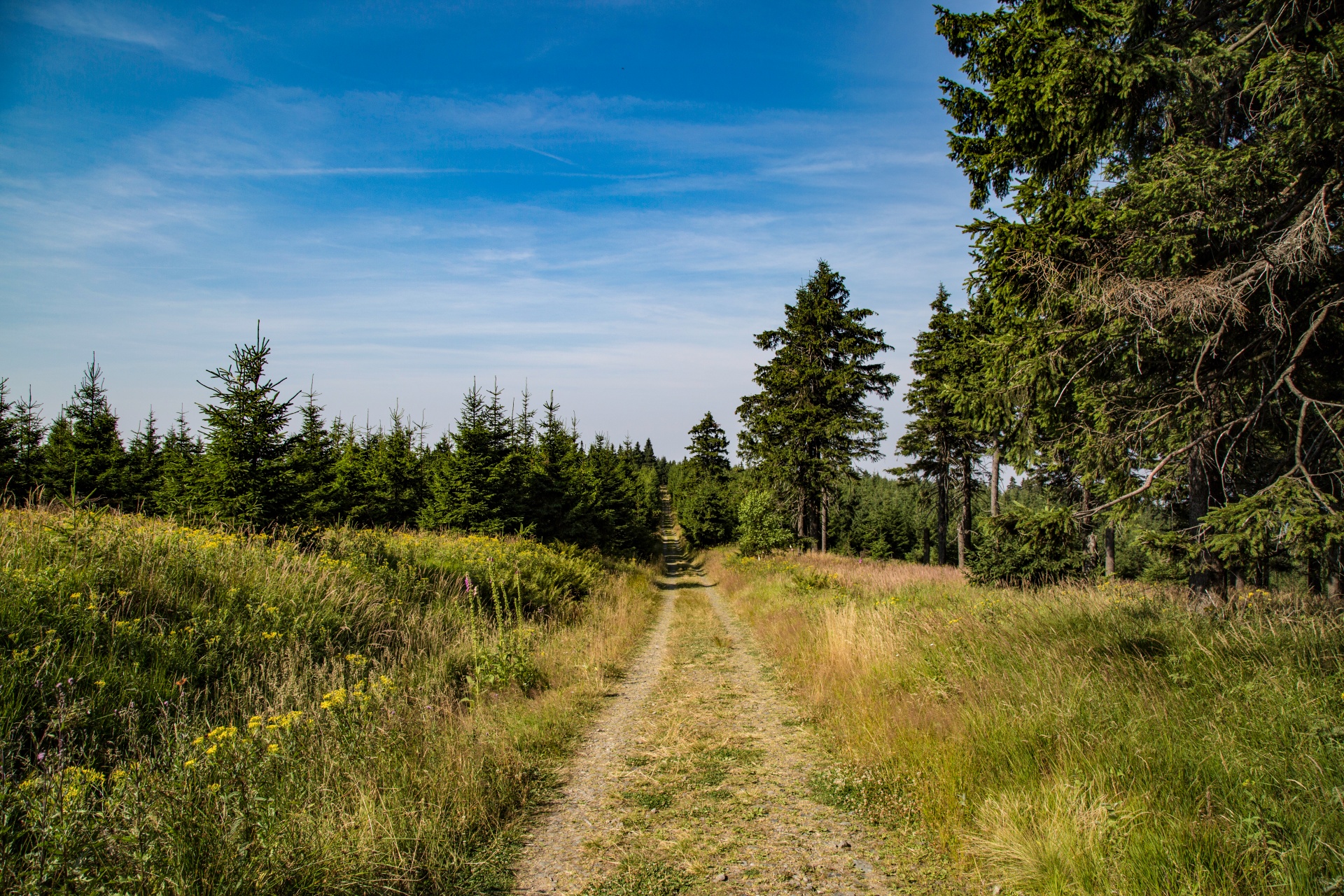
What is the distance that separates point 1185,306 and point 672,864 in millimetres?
8083

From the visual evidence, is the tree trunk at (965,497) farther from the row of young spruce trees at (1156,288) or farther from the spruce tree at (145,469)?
the spruce tree at (145,469)

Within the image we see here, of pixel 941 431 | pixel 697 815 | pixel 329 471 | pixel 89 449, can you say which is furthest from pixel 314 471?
pixel 941 431

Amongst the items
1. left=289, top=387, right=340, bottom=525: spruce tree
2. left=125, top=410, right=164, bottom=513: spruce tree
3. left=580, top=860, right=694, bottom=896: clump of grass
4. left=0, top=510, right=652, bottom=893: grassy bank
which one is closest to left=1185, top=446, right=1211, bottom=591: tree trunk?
left=580, top=860, right=694, bottom=896: clump of grass

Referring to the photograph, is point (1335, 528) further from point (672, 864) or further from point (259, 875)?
point (259, 875)

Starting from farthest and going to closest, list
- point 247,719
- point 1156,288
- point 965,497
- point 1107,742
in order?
point 965,497, point 1156,288, point 247,719, point 1107,742

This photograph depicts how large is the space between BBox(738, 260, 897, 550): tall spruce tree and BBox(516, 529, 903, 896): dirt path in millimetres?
18124

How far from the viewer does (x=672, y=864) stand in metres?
3.64

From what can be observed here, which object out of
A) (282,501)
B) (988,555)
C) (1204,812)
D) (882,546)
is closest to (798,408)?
(988,555)

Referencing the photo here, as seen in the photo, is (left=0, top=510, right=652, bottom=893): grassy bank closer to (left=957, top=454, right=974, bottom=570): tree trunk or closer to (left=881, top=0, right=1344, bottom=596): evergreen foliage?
(left=881, top=0, right=1344, bottom=596): evergreen foliage

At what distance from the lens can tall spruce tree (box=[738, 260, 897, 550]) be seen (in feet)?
80.2

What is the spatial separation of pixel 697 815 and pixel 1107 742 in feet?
9.56

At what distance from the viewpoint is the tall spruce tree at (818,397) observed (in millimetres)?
24453

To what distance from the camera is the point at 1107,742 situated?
3.75 m

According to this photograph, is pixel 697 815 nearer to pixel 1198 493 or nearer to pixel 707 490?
pixel 1198 493
